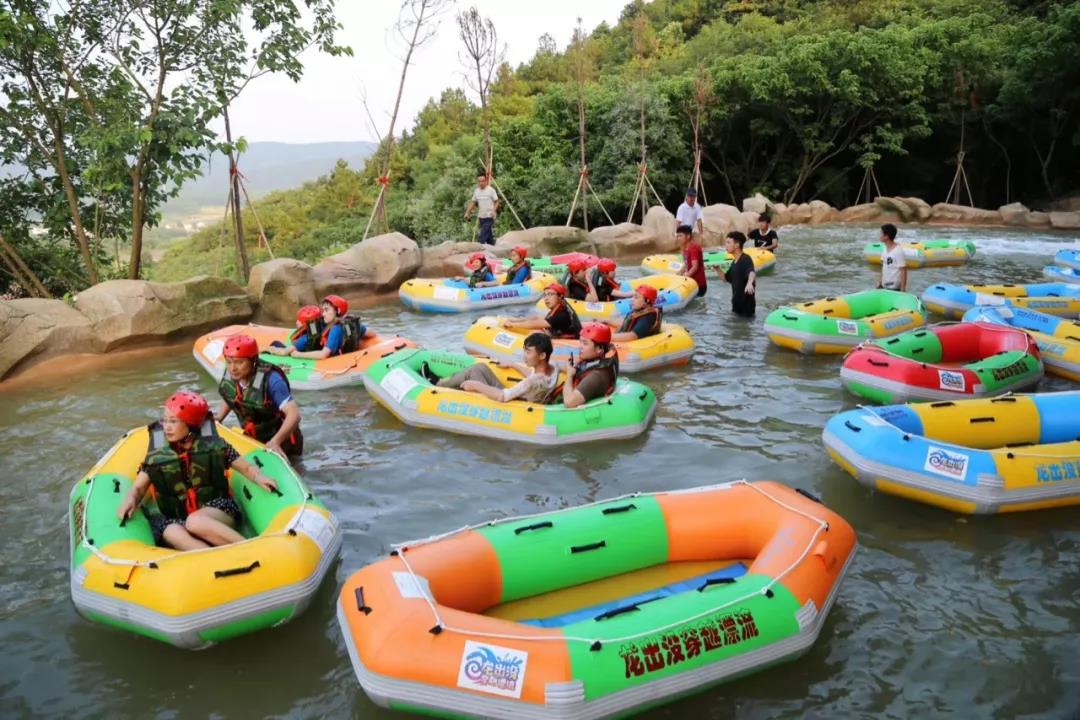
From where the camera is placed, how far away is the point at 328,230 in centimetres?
2436

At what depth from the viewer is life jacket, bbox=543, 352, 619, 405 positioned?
6.49m

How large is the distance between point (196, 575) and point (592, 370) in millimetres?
3485

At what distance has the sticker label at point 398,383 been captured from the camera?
6820 millimetres

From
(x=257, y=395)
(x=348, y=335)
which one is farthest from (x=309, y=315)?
(x=257, y=395)

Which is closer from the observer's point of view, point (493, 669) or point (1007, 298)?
point (493, 669)

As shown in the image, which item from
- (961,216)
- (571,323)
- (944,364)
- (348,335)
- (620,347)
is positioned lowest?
(961,216)

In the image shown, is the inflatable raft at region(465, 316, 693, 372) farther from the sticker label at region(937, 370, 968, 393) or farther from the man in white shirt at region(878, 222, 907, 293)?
the man in white shirt at region(878, 222, 907, 293)

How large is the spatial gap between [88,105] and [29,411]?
364 cm

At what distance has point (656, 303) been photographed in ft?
34.2

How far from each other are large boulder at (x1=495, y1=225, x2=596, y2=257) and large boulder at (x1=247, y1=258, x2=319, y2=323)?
4608 millimetres

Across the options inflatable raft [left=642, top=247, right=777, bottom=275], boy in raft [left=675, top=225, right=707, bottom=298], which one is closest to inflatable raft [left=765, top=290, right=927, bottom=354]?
boy in raft [left=675, top=225, right=707, bottom=298]

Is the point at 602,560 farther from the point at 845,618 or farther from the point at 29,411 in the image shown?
the point at 29,411

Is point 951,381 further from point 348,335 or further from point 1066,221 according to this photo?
point 1066,221

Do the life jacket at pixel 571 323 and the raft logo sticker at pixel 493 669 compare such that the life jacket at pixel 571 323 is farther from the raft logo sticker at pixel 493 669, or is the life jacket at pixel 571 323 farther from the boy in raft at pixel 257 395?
the raft logo sticker at pixel 493 669
